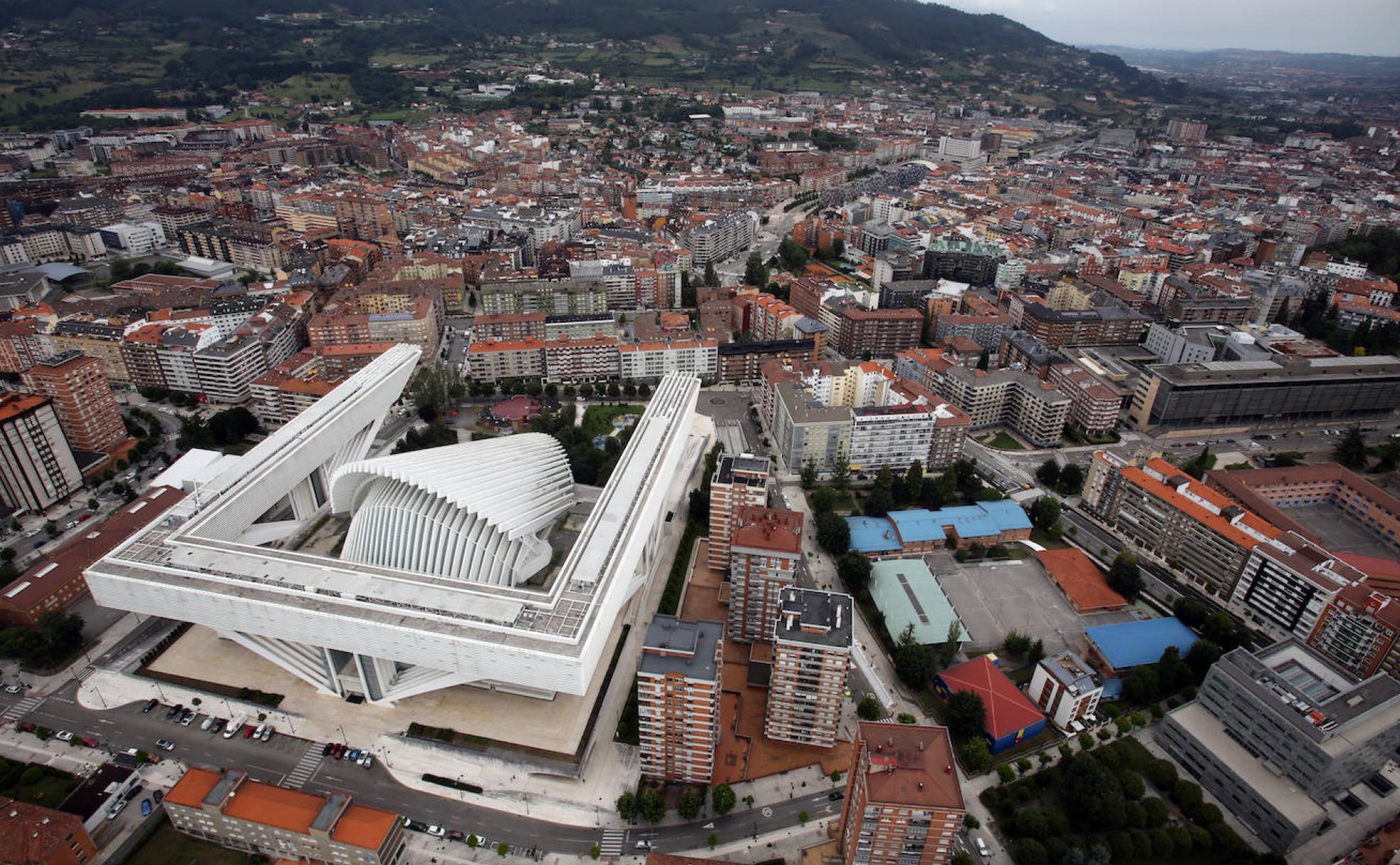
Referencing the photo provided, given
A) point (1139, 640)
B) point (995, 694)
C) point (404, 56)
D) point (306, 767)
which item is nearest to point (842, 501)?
point (995, 694)

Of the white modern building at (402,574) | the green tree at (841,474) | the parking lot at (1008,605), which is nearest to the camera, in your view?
the white modern building at (402,574)

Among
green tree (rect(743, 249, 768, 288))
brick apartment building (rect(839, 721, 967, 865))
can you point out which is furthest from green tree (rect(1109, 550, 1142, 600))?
green tree (rect(743, 249, 768, 288))

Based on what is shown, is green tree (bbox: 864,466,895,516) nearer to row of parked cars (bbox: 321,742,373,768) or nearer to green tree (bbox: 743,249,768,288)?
row of parked cars (bbox: 321,742,373,768)

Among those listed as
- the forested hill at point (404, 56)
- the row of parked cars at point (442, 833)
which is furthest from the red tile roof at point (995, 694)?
the forested hill at point (404, 56)

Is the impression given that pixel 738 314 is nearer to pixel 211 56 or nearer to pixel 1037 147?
pixel 1037 147

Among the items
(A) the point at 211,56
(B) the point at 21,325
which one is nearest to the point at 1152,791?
(B) the point at 21,325

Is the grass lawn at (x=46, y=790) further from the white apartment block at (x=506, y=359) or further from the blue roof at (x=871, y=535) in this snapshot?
the white apartment block at (x=506, y=359)
